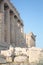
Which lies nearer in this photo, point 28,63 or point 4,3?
point 28,63

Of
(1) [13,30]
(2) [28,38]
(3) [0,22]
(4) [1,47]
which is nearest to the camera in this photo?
(4) [1,47]

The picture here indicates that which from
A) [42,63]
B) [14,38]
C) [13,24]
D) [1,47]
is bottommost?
[42,63]

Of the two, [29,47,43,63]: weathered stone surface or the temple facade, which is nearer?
[29,47,43,63]: weathered stone surface

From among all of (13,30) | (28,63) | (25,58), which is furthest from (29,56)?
(13,30)

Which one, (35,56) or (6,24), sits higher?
(6,24)

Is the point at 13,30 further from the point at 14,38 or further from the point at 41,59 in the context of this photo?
the point at 41,59

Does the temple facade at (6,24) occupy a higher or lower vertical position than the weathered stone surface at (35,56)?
higher

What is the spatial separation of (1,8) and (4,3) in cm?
174

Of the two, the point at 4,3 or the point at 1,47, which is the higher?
the point at 4,3

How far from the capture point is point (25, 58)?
9.25 metres

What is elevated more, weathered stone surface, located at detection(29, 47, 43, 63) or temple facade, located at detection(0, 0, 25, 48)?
temple facade, located at detection(0, 0, 25, 48)

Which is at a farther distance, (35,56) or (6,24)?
(6,24)

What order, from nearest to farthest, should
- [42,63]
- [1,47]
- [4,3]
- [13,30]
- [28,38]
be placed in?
1. [42,63]
2. [1,47]
3. [4,3]
4. [13,30]
5. [28,38]

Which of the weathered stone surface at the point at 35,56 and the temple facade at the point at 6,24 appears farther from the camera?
the temple facade at the point at 6,24
